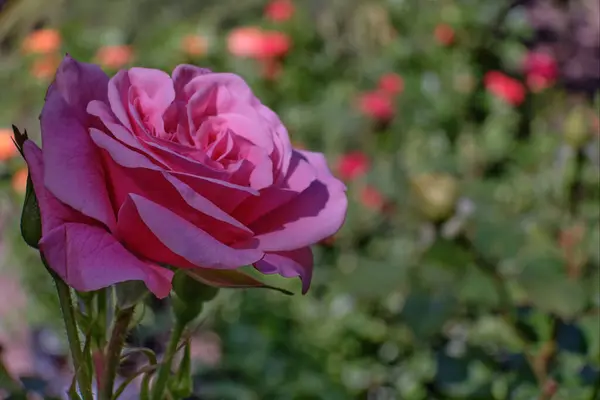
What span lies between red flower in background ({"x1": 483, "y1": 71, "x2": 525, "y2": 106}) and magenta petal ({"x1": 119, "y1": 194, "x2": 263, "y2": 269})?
5.66 ft

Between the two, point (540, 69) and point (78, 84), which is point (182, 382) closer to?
point (78, 84)

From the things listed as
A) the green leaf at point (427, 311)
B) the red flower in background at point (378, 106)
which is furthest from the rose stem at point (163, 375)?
the red flower in background at point (378, 106)

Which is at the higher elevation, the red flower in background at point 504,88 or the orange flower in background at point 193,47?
the orange flower in background at point 193,47

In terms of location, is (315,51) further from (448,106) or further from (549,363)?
(549,363)

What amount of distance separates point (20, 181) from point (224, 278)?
105 cm

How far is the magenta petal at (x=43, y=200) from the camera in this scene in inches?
15.0

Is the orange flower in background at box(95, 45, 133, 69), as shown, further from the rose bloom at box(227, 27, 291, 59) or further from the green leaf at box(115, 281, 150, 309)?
the green leaf at box(115, 281, 150, 309)

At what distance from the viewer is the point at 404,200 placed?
114 cm

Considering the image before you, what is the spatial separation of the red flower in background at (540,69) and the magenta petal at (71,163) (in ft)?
5.82

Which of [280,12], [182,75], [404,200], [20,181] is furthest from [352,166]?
[182,75]

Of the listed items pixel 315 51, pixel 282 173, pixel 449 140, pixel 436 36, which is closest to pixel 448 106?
pixel 449 140

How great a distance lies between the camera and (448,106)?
2031 mm

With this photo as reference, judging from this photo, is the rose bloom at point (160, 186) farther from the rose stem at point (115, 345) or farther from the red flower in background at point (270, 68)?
the red flower in background at point (270, 68)

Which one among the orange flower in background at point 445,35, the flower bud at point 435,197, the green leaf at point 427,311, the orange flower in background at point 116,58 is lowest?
the orange flower in background at point 445,35
